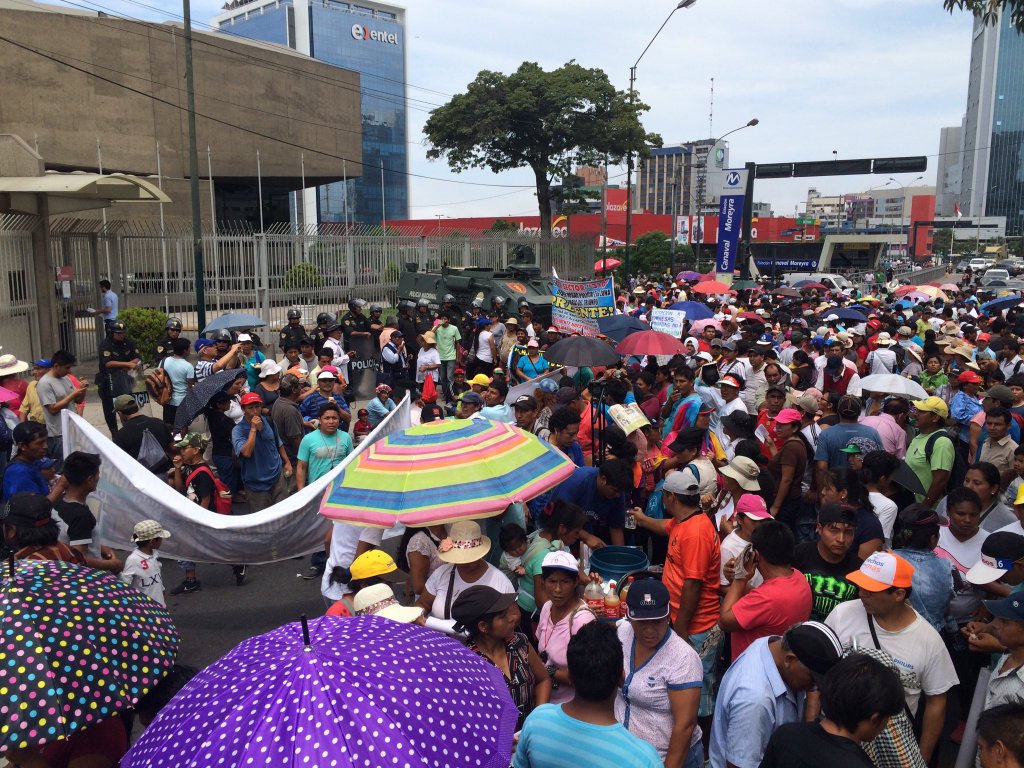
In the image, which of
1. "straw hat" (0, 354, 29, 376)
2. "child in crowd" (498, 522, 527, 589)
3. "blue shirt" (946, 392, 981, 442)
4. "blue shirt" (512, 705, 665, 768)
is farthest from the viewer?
"straw hat" (0, 354, 29, 376)

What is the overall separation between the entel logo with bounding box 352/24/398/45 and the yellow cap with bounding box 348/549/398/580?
534 feet

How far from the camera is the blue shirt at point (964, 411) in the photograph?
7388mm

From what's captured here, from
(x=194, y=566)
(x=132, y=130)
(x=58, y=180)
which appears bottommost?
(x=194, y=566)

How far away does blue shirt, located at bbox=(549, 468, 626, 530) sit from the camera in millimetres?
5535

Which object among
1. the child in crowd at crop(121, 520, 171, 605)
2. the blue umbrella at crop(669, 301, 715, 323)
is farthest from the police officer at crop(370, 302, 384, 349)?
the child in crowd at crop(121, 520, 171, 605)

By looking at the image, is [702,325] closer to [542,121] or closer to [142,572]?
[142,572]

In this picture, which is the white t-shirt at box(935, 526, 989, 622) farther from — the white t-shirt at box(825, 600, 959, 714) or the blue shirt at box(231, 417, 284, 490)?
the blue shirt at box(231, 417, 284, 490)

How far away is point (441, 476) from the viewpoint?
4.49m

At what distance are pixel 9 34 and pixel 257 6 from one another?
14546 cm

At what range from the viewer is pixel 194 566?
6918 millimetres

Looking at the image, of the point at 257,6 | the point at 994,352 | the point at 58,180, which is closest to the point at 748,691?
the point at 994,352

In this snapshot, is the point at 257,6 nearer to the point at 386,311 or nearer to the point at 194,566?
the point at 386,311

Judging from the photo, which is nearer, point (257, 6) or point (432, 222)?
point (432, 222)

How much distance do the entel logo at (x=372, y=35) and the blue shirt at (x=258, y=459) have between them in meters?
160
